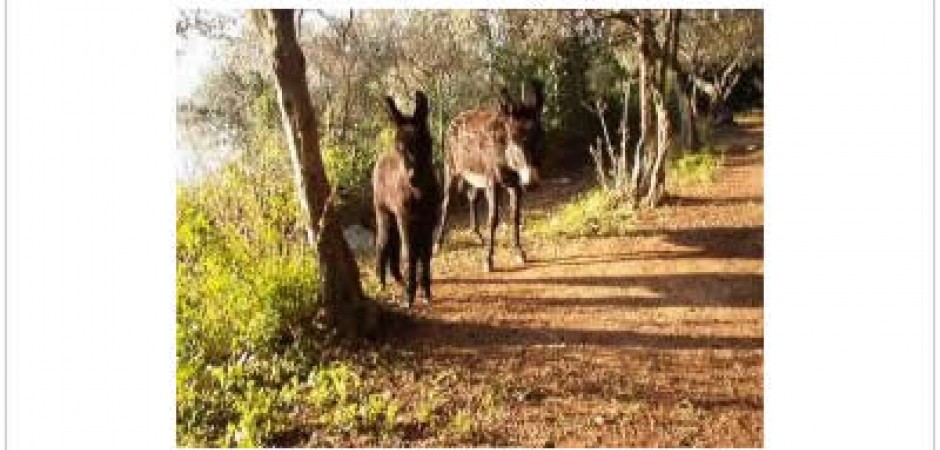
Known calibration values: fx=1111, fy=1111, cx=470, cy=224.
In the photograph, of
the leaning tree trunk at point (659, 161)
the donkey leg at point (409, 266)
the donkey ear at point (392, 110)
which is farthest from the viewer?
the leaning tree trunk at point (659, 161)

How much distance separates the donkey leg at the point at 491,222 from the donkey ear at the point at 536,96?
39 centimetres

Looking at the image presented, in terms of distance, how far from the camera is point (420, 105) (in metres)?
3.96

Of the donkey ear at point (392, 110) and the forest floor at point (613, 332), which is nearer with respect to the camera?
the forest floor at point (613, 332)

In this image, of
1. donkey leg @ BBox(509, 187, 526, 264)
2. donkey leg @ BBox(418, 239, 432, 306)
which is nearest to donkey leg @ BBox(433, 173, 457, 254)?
donkey leg @ BBox(418, 239, 432, 306)

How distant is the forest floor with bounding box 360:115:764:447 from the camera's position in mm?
3713

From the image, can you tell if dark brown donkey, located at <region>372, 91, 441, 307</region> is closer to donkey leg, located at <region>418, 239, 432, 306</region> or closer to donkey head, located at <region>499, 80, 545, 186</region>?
donkey leg, located at <region>418, 239, 432, 306</region>

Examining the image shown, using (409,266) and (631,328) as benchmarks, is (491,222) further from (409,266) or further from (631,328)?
(631,328)

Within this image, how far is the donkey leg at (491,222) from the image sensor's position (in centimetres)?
422

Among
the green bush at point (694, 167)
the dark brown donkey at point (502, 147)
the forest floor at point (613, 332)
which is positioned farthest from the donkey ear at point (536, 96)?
the green bush at point (694, 167)

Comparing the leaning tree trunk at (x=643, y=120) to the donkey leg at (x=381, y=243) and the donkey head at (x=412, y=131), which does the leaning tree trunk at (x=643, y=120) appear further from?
the donkey leg at (x=381, y=243)

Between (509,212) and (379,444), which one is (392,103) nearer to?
(509,212)

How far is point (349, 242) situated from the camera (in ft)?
14.1
